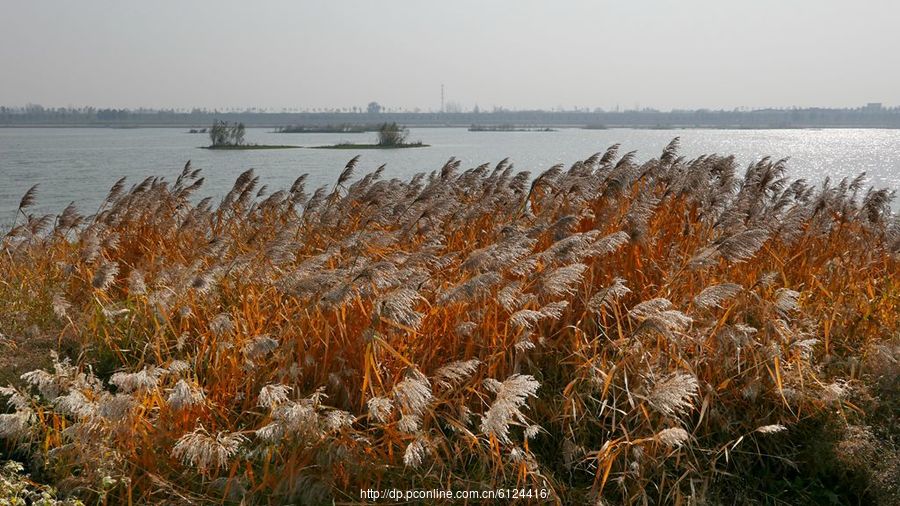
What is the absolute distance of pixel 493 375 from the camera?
3.74 m

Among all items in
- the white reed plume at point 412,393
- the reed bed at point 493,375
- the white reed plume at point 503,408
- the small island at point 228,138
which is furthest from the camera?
the small island at point 228,138

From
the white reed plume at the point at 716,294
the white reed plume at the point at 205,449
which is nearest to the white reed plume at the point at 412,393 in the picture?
the white reed plume at the point at 205,449

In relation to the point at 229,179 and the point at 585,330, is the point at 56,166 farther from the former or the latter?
the point at 585,330

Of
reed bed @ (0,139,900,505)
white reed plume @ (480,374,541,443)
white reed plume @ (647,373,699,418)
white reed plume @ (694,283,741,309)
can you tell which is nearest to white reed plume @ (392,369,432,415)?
reed bed @ (0,139,900,505)

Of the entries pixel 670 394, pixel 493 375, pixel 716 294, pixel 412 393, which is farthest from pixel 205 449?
pixel 716 294

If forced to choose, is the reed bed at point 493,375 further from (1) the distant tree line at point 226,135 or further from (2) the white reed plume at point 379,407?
(1) the distant tree line at point 226,135

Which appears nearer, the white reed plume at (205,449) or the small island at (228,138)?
the white reed plume at (205,449)

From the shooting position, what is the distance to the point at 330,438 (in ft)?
11.0

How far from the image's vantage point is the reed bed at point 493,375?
3291 millimetres

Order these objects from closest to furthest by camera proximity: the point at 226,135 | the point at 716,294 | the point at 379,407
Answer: the point at 379,407
the point at 716,294
the point at 226,135

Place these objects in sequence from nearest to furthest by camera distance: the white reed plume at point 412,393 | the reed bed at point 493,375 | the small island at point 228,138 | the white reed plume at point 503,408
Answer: the white reed plume at point 503,408 → the white reed plume at point 412,393 → the reed bed at point 493,375 → the small island at point 228,138

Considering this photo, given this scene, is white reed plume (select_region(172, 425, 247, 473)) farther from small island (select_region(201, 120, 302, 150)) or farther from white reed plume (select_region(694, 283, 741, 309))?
small island (select_region(201, 120, 302, 150))

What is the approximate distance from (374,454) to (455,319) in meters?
0.88

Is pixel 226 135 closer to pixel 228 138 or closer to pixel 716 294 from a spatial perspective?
pixel 228 138
